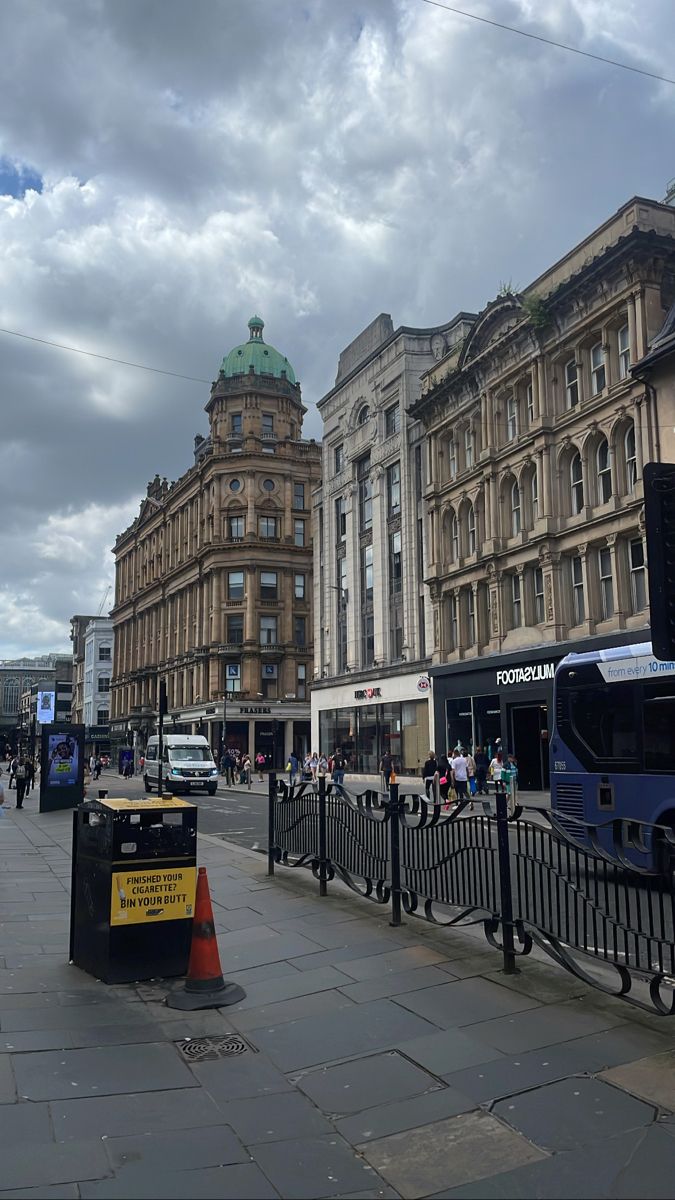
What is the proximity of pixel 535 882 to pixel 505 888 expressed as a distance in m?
0.28

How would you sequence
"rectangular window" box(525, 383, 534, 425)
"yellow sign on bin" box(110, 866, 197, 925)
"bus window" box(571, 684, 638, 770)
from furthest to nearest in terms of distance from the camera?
1. "rectangular window" box(525, 383, 534, 425)
2. "bus window" box(571, 684, 638, 770)
3. "yellow sign on bin" box(110, 866, 197, 925)

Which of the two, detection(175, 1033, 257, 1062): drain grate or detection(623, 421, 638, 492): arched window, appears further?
detection(623, 421, 638, 492): arched window

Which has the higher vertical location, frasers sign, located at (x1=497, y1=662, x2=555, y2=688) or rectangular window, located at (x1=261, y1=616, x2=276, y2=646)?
rectangular window, located at (x1=261, y1=616, x2=276, y2=646)

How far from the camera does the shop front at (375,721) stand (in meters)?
42.5

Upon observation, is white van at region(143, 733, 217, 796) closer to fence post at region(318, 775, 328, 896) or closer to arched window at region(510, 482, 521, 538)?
arched window at region(510, 482, 521, 538)

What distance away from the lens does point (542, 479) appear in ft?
107

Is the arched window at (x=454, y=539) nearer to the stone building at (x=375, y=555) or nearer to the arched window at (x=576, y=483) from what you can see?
the stone building at (x=375, y=555)

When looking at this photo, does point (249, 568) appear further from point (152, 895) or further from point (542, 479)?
point (152, 895)

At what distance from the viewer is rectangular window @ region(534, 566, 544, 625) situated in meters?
33.3

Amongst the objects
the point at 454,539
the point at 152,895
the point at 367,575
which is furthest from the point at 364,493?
the point at 152,895

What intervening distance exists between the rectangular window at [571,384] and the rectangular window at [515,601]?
21.5 ft

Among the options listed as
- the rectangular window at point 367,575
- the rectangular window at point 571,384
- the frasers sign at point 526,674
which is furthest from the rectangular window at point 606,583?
the rectangular window at point 367,575

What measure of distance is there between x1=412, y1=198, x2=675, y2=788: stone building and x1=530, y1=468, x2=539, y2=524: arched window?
11 cm

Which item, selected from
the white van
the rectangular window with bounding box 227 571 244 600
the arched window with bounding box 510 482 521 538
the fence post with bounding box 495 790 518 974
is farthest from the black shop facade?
the rectangular window with bounding box 227 571 244 600
